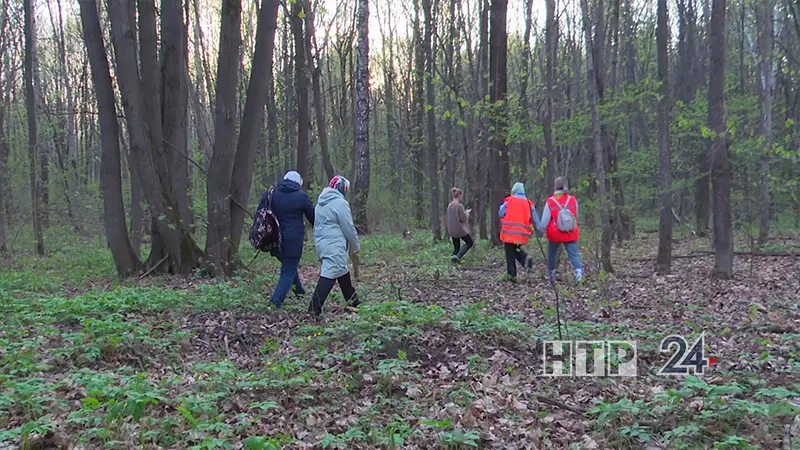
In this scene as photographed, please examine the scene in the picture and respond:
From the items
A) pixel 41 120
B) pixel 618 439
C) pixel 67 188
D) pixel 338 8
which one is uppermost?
pixel 338 8

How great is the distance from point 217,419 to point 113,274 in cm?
896

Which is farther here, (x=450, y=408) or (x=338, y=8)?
(x=338, y=8)

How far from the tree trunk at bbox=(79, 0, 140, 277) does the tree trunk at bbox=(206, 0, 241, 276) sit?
216cm

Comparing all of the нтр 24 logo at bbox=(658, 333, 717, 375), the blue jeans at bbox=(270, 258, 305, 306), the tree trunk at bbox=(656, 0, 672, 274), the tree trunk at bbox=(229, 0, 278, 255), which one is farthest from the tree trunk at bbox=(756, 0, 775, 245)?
the tree trunk at bbox=(229, 0, 278, 255)

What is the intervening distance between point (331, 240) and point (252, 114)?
176 inches

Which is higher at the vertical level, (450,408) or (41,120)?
(41,120)

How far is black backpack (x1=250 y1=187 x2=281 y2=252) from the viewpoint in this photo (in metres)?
7.17

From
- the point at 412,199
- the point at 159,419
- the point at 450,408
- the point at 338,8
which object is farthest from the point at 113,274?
the point at 412,199

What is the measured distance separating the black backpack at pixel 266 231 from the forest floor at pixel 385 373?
0.86 m

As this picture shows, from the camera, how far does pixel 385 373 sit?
466cm

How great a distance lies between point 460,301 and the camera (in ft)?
27.3

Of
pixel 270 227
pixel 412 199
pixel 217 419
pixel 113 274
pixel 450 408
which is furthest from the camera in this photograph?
pixel 412 199

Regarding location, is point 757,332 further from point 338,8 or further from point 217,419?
point 338,8

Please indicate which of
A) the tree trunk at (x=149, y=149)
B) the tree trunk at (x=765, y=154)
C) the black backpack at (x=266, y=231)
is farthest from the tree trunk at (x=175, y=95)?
the tree trunk at (x=765, y=154)
